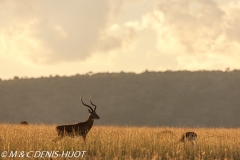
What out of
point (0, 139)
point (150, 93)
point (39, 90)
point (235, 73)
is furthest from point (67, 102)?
point (0, 139)

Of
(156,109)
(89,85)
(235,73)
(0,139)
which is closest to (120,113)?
(156,109)

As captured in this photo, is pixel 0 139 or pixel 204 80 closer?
pixel 0 139

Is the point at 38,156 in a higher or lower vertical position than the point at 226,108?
lower

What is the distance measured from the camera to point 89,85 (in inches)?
3137

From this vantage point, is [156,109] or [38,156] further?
[156,109]

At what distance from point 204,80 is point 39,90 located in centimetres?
2332

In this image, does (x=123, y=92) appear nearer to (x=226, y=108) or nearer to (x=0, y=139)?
(x=226, y=108)

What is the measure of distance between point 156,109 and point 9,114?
63.7 feet

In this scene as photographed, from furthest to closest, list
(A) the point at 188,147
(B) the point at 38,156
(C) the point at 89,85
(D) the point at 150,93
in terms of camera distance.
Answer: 1. (C) the point at 89,85
2. (D) the point at 150,93
3. (A) the point at 188,147
4. (B) the point at 38,156

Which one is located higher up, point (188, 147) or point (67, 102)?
point (67, 102)

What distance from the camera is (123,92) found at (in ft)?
249

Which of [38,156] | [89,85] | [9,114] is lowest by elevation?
[38,156]

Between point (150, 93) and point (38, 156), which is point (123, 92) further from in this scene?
point (38, 156)

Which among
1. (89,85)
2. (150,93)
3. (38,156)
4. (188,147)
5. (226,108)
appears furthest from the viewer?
(89,85)
